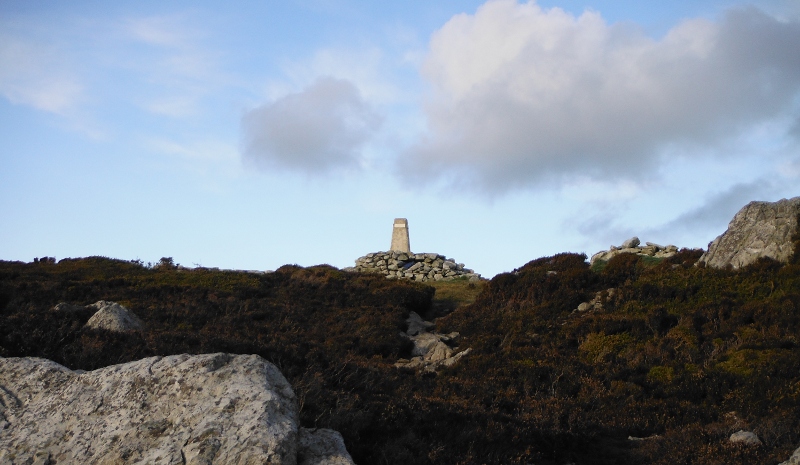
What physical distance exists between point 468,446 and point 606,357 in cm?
899

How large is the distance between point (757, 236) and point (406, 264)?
19.7 metres

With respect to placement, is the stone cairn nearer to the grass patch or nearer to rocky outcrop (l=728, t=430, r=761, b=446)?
the grass patch

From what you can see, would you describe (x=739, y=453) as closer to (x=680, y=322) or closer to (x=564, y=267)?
(x=680, y=322)

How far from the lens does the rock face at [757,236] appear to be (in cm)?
2114

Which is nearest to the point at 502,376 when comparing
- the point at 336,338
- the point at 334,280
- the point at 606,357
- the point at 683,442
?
the point at 606,357

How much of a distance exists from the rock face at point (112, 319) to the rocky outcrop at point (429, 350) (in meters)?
7.00

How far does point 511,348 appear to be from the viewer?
60.2ft

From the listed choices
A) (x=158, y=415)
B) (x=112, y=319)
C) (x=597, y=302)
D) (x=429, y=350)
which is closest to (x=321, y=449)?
(x=158, y=415)

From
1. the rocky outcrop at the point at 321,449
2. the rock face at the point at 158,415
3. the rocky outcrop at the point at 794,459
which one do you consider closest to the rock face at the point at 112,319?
the rock face at the point at 158,415

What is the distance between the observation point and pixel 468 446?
9109 mm

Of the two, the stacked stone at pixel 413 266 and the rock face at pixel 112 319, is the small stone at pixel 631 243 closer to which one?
the stacked stone at pixel 413 266

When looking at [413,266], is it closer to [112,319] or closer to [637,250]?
[637,250]

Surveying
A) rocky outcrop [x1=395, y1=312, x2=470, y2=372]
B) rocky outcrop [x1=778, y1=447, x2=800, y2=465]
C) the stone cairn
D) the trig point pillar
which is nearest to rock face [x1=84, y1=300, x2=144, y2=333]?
rocky outcrop [x1=395, y1=312, x2=470, y2=372]

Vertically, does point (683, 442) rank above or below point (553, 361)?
below
